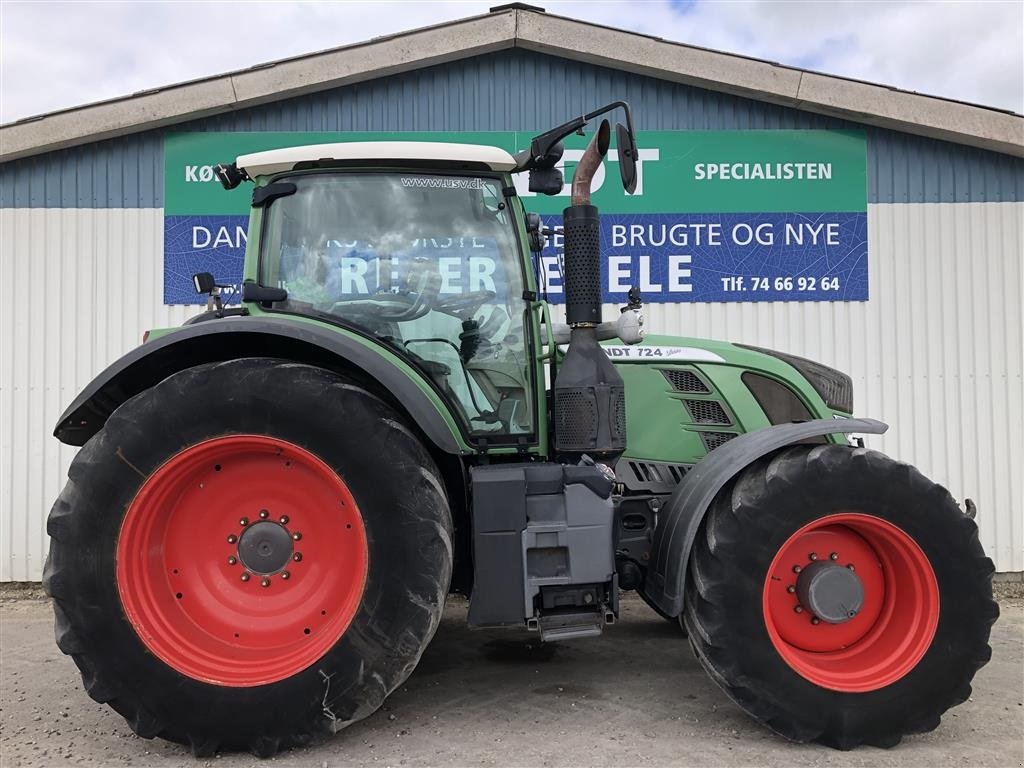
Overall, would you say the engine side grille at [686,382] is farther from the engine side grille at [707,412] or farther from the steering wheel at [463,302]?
the steering wheel at [463,302]

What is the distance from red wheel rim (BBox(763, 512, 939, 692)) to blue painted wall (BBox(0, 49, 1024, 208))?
4098 mm

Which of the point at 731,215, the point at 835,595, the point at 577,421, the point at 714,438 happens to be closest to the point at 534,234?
the point at 577,421

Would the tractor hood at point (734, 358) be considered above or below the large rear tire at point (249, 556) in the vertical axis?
above

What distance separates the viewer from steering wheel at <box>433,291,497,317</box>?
3.32 m

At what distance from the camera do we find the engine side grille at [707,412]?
12.4 ft

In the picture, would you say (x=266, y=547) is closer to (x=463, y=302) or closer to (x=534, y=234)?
(x=463, y=302)

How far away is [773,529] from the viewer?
297 cm

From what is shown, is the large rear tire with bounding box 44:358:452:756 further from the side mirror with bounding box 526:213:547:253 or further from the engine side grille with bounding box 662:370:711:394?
the engine side grille with bounding box 662:370:711:394

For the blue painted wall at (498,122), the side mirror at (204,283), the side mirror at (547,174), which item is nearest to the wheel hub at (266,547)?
the side mirror at (204,283)

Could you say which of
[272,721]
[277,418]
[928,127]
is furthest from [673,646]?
[928,127]

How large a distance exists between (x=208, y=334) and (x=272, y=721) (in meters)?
1.50

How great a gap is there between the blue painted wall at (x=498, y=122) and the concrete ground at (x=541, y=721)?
12.3 ft

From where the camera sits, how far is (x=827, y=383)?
4012 mm

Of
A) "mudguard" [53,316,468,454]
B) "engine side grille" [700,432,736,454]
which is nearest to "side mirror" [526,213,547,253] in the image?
"mudguard" [53,316,468,454]
